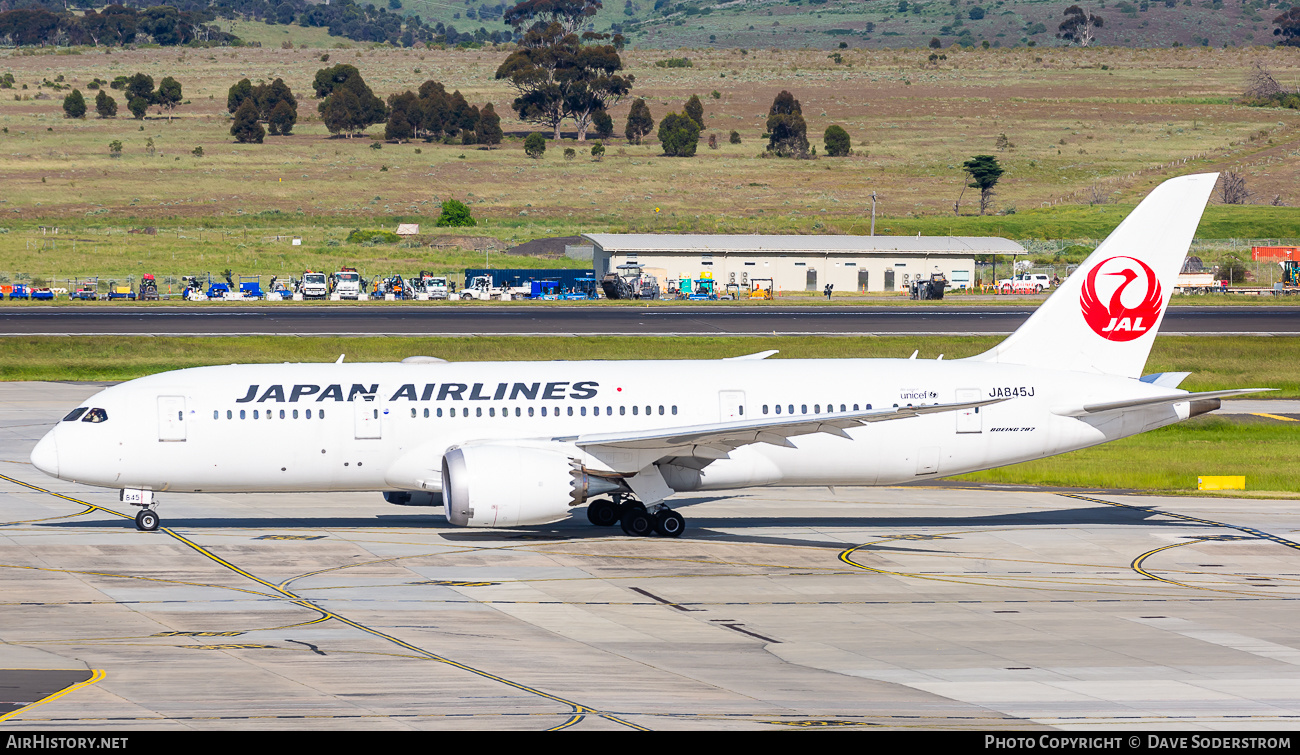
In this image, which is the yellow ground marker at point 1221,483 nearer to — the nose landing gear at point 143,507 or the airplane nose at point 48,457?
the nose landing gear at point 143,507

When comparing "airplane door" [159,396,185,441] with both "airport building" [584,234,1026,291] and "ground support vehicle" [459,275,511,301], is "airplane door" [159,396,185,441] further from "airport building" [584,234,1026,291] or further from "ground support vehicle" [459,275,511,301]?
"airport building" [584,234,1026,291]

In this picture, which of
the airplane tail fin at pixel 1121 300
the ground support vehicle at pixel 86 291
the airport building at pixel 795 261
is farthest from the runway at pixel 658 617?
the airport building at pixel 795 261

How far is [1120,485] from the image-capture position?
4631 cm

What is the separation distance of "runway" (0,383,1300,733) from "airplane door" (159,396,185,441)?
8.57 feet

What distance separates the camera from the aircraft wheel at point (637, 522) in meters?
36.1

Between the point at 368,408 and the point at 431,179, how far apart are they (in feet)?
514

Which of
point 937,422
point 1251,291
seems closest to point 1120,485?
point 937,422

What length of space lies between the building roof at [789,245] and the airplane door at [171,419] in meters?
84.9

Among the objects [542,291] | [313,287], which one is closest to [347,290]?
[313,287]

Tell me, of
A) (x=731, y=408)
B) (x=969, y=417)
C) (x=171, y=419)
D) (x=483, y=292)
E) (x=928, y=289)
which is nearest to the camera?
(x=171, y=419)

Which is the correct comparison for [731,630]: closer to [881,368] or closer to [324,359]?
[881,368]

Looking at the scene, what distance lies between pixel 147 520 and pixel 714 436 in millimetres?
14658

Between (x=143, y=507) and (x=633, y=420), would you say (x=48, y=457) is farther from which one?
(x=633, y=420)

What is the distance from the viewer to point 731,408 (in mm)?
36656
